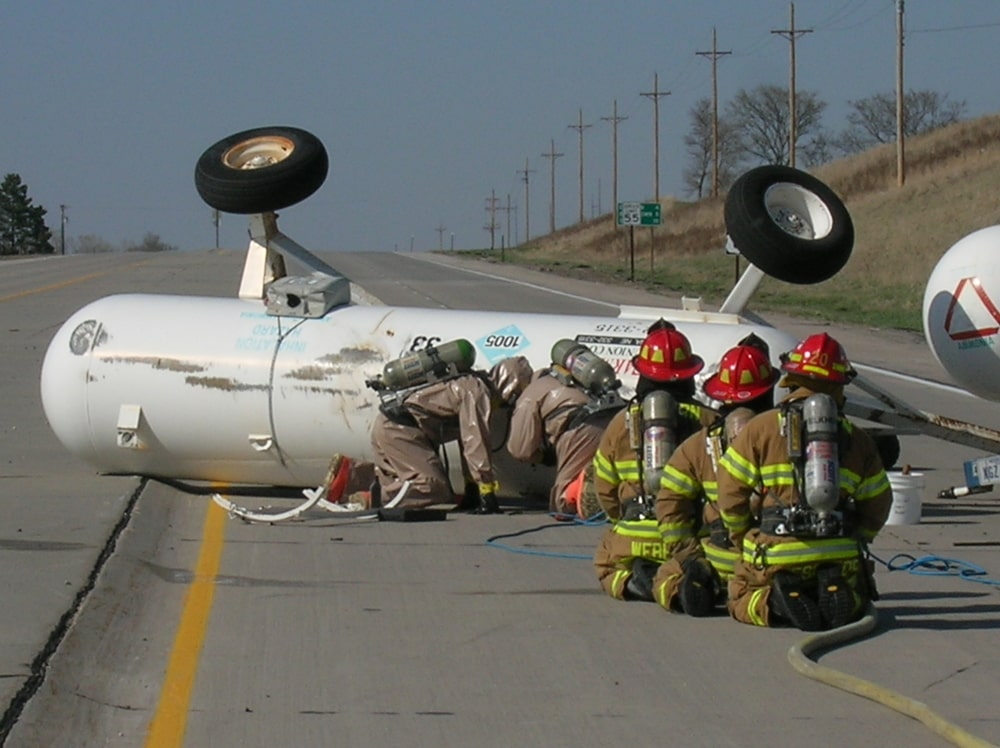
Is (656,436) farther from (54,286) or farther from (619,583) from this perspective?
(54,286)

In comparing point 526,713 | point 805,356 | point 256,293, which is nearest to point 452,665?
point 526,713

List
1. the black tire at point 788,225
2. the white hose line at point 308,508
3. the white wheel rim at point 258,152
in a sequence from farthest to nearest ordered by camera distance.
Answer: the white wheel rim at point 258,152
the black tire at point 788,225
the white hose line at point 308,508

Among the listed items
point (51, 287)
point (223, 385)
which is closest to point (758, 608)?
point (223, 385)

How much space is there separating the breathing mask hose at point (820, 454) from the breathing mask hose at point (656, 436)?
0.97 meters

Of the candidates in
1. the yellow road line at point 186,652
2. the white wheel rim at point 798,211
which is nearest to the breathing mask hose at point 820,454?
the yellow road line at point 186,652

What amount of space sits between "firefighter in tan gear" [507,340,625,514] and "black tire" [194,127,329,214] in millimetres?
2571

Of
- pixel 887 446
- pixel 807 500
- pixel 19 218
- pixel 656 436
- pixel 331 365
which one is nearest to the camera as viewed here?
pixel 807 500

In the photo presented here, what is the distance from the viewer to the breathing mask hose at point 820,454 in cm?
693

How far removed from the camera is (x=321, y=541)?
383 inches

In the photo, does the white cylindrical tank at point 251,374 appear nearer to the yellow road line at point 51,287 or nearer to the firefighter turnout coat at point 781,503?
the firefighter turnout coat at point 781,503

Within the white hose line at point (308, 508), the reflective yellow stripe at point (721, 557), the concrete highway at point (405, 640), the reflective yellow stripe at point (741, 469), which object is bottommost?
the concrete highway at point (405, 640)

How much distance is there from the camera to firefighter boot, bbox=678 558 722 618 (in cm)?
755

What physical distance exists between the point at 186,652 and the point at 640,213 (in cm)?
4359

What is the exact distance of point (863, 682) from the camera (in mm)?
6191
